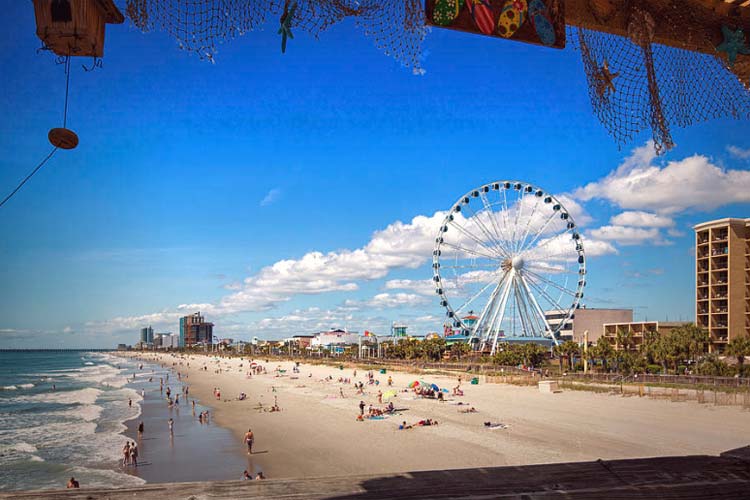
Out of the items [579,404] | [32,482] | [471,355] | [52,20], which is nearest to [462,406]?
[579,404]

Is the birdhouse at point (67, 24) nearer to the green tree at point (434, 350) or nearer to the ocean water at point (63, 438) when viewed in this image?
the ocean water at point (63, 438)

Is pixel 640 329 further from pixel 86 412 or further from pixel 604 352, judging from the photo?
pixel 86 412

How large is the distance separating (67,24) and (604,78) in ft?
8.82

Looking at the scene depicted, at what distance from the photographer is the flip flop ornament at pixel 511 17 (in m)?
2.74

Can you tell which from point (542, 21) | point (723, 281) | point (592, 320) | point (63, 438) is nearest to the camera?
point (542, 21)

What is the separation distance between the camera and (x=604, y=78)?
11.1 feet

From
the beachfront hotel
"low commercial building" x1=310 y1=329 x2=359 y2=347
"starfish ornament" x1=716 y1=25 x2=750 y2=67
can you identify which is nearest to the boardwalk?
"starfish ornament" x1=716 y1=25 x2=750 y2=67

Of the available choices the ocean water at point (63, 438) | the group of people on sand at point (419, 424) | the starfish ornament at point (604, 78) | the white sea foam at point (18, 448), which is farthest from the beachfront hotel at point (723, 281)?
the starfish ornament at point (604, 78)

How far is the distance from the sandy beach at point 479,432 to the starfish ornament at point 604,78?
12434mm

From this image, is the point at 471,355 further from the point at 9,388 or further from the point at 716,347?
the point at 9,388

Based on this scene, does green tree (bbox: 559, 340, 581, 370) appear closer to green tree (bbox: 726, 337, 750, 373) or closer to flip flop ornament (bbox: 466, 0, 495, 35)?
green tree (bbox: 726, 337, 750, 373)

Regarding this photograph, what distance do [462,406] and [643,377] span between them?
1237 cm

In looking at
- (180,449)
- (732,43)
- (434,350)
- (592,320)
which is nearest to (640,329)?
(592,320)

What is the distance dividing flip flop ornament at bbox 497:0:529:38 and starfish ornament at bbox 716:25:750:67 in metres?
1.46
